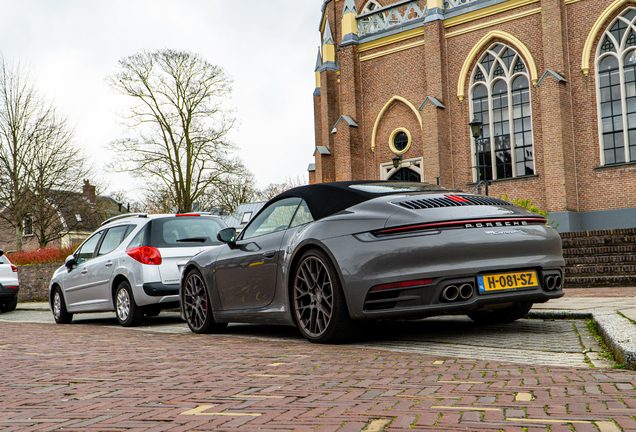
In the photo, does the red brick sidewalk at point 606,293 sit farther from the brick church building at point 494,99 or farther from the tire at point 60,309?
the brick church building at point 494,99

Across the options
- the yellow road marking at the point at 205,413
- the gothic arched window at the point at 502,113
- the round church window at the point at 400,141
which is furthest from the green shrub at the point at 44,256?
the yellow road marking at the point at 205,413

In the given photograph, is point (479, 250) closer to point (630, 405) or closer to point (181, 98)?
point (630, 405)

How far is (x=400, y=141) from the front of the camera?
2689 centimetres

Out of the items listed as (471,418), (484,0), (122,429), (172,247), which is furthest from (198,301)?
(484,0)

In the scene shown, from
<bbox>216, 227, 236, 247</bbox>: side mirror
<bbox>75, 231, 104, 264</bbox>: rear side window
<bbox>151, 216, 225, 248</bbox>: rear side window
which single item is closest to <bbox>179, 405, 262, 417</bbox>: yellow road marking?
<bbox>216, 227, 236, 247</bbox>: side mirror

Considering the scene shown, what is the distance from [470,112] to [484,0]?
436 centimetres

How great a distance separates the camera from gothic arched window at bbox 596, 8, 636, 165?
70.6 ft

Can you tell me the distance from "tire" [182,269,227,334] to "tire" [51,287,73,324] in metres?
4.12

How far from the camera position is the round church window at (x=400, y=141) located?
26.6 metres

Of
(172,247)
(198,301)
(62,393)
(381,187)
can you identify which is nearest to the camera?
(62,393)

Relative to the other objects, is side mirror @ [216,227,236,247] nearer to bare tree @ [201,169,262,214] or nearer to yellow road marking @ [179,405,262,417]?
yellow road marking @ [179,405,262,417]

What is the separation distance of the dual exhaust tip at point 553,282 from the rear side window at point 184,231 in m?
5.31

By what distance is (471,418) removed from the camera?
2.57 metres

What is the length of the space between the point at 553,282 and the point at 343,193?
6.24ft
